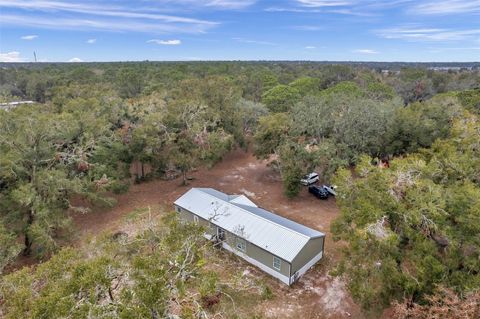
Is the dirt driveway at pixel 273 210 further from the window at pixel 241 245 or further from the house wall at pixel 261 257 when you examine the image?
the window at pixel 241 245

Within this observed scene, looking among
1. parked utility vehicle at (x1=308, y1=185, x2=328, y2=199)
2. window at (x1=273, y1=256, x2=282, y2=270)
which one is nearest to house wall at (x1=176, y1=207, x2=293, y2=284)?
window at (x1=273, y1=256, x2=282, y2=270)

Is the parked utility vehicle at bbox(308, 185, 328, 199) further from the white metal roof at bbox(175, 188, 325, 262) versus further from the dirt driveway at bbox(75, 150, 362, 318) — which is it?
the white metal roof at bbox(175, 188, 325, 262)

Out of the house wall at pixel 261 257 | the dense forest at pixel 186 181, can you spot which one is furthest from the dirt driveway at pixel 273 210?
the dense forest at pixel 186 181

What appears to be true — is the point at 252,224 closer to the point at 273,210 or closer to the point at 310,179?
the point at 273,210

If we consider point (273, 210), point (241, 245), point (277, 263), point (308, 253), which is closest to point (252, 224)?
point (241, 245)

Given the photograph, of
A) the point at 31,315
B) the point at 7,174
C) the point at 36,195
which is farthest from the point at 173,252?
the point at 7,174

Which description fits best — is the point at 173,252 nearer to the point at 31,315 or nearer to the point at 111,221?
the point at 31,315

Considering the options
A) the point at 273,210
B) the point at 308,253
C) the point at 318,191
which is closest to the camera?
the point at 308,253
